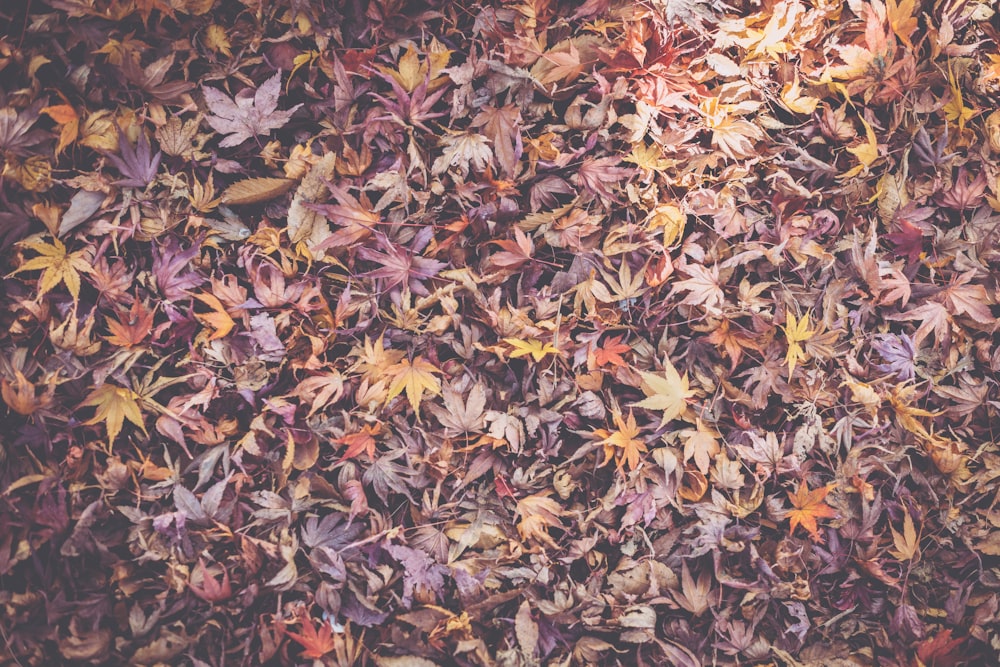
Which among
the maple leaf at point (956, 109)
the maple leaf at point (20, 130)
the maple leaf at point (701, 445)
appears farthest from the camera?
the maple leaf at point (956, 109)

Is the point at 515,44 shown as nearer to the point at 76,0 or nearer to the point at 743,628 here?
the point at 76,0

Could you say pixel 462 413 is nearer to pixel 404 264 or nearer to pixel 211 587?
pixel 404 264

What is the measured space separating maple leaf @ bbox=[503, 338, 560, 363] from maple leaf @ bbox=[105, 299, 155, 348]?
2.23 feet

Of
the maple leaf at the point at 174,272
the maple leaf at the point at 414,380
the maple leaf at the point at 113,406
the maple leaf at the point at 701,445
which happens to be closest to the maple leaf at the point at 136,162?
the maple leaf at the point at 174,272

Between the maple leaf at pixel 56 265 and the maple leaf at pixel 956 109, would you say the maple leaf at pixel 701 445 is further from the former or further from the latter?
the maple leaf at pixel 56 265

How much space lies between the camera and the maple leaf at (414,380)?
111 centimetres

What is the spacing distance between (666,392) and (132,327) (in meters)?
1.03

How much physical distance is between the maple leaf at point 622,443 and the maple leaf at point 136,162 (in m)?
0.99

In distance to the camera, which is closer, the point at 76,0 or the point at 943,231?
the point at 76,0

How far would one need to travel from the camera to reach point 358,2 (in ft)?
3.72

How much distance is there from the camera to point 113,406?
3.56ft

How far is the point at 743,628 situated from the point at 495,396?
693 millimetres

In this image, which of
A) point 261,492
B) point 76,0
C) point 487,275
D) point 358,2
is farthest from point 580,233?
point 76,0

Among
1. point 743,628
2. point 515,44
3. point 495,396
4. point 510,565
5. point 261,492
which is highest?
point 515,44
